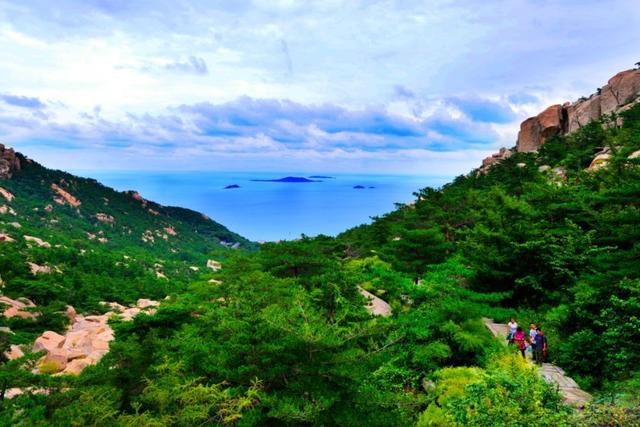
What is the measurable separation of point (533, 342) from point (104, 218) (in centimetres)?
12723

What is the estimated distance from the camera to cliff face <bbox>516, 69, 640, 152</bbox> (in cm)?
5541

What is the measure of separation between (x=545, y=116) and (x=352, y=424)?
70.5 meters

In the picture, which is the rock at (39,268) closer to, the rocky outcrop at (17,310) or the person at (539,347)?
the rocky outcrop at (17,310)

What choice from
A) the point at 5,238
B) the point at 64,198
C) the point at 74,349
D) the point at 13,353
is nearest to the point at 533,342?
the point at 74,349

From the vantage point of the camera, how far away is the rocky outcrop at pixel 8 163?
112062 mm

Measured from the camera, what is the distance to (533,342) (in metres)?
12.8

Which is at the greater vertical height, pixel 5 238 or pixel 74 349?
pixel 5 238

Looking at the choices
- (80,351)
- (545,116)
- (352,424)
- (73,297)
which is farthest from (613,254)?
(545,116)

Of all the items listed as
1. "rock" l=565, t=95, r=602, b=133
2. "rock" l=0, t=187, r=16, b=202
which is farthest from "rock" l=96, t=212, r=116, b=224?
"rock" l=565, t=95, r=602, b=133

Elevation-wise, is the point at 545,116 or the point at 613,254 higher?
the point at 545,116

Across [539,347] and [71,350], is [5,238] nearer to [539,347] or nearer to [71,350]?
[71,350]

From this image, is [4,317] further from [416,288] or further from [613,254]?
[613,254]

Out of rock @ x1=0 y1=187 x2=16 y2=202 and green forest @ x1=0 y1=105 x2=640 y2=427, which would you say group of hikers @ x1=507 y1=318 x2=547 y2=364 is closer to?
green forest @ x1=0 y1=105 x2=640 y2=427

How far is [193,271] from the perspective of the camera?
83.8 meters
